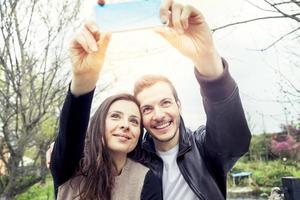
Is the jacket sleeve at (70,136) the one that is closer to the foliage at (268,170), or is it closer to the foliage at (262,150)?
the foliage at (268,170)

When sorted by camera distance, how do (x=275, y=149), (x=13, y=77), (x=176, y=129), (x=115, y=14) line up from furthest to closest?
(x=275, y=149) → (x=13, y=77) → (x=176, y=129) → (x=115, y=14)

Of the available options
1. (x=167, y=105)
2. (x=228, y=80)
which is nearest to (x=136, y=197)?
(x=167, y=105)

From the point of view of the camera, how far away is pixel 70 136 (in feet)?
3.52

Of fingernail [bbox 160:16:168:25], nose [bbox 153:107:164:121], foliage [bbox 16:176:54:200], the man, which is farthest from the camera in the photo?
foliage [bbox 16:176:54:200]

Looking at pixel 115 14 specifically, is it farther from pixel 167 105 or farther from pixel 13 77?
pixel 13 77

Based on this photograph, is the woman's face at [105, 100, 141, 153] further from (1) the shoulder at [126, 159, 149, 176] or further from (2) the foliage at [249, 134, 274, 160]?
(2) the foliage at [249, 134, 274, 160]

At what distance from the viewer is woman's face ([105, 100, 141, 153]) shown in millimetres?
1130

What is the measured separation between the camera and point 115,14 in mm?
946

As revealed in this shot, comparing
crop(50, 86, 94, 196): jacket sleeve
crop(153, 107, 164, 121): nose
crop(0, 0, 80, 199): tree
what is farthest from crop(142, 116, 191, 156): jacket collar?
crop(0, 0, 80, 199): tree

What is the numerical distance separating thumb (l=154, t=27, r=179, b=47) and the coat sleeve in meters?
0.41

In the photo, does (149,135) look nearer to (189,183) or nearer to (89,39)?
(189,183)

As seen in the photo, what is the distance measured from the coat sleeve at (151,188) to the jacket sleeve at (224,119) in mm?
201

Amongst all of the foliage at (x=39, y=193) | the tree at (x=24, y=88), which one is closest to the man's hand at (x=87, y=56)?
the tree at (x=24, y=88)

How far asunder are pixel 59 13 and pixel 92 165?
11.5ft
